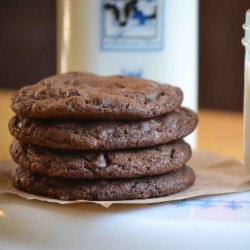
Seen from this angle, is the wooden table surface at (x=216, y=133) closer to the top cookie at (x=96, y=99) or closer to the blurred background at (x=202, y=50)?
the blurred background at (x=202, y=50)

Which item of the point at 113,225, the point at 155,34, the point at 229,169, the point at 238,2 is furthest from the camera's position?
the point at 238,2

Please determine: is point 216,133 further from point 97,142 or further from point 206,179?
point 97,142

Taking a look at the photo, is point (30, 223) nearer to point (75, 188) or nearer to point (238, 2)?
point (75, 188)

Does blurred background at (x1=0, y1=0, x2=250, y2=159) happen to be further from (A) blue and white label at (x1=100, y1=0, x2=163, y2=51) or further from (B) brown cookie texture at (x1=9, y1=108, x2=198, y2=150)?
(B) brown cookie texture at (x1=9, y1=108, x2=198, y2=150)

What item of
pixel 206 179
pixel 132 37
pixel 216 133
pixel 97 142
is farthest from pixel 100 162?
pixel 216 133

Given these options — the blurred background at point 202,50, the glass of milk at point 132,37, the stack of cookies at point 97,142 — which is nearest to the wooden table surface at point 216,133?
the blurred background at point 202,50

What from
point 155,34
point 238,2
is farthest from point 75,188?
point 238,2
